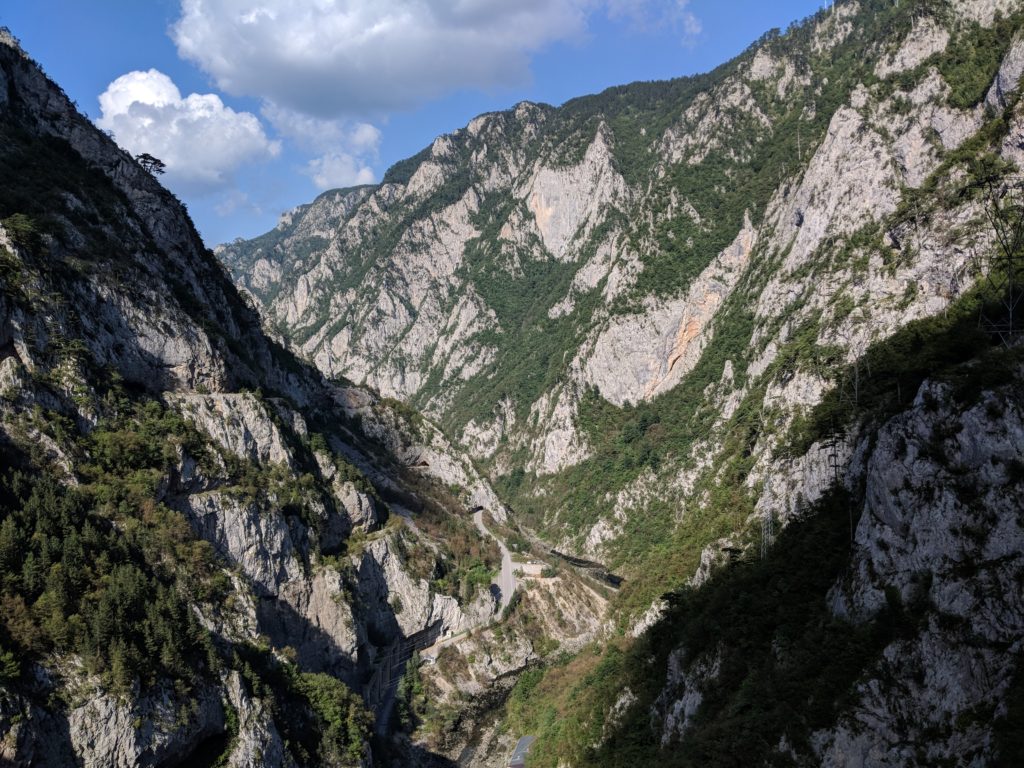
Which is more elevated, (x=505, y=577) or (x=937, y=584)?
(x=505, y=577)

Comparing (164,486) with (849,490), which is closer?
(849,490)

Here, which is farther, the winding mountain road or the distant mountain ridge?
the winding mountain road

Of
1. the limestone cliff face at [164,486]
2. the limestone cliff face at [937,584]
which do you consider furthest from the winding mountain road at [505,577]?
the limestone cliff face at [937,584]

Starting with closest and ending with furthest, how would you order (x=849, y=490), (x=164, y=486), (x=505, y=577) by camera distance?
(x=849, y=490) → (x=164, y=486) → (x=505, y=577)

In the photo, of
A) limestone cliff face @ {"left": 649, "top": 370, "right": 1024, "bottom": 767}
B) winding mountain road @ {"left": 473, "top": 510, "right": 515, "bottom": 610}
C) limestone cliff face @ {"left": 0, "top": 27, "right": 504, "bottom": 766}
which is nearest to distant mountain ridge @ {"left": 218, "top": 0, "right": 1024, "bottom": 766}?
limestone cliff face @ {"left": 649, "top": 370, "right": 1024, "bottom": 767}

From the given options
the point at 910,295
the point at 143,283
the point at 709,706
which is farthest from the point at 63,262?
the point at 910,295

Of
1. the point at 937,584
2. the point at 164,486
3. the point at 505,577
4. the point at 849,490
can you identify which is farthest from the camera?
the point at 505,577

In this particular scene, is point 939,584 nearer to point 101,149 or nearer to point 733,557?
point 733,557

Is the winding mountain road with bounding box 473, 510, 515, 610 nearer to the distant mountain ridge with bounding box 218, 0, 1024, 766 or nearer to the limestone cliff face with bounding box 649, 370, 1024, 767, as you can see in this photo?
the distant mountain ridge with bounding box 218, 0, 1024, 766

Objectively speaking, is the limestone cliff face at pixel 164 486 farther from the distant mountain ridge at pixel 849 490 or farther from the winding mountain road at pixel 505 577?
Result: the distant mountain ridge at pixel 849 490

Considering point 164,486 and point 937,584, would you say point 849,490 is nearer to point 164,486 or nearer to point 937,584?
point 937,584

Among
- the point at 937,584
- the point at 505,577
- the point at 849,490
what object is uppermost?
the point at 505,577

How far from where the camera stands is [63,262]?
81312mm

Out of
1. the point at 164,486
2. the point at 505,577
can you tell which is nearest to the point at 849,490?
the point at 164,486
